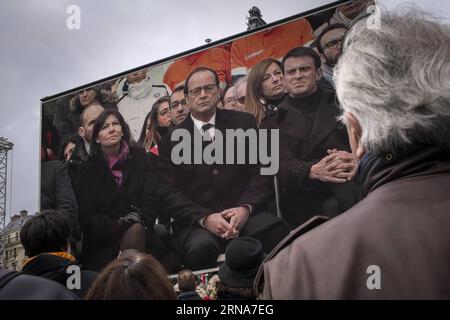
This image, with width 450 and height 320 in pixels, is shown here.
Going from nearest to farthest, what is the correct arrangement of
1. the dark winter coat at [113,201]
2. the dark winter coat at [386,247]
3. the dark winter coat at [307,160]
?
the dark winter coat at [386,247], the dark winter coat at [307,160], the dark winter coat at [113,201]

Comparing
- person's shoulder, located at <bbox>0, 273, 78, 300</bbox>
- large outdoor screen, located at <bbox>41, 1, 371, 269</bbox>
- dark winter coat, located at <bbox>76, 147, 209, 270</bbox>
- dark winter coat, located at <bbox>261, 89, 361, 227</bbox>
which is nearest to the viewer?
person's shoulder, located at <bbox>0, 273, 78, 300</bbox>

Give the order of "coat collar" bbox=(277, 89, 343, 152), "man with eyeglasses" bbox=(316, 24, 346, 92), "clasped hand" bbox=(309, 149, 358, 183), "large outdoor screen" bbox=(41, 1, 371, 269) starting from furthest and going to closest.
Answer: "large outdoor screen" bbox=(41, 1, 371, 269) < "man with eyeglasses" bbox=(316, 24, 346, 92) < "coat collar" bbox=(277, 89, 343, 152) < "clasped hand" bbox=(309, 149, 358, 183)

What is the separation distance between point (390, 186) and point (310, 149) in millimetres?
5852

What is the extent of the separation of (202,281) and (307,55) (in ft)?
11.5

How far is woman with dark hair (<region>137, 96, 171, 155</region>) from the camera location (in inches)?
337

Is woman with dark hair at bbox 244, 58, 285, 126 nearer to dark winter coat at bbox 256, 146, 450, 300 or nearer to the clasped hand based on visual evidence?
the clasped hand

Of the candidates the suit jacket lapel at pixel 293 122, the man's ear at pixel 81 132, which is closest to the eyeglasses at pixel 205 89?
the suit jacket lapel at pixel 293 122

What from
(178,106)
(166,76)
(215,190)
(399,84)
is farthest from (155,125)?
(399,84)

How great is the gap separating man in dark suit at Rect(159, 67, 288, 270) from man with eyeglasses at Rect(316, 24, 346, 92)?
121cm

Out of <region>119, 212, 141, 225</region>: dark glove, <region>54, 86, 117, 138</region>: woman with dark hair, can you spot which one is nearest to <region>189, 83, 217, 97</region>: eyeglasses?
<region>54, 86, 117, 138</region>: woman with dark hair

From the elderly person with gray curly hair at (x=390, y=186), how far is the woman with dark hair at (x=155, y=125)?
723 centimetres

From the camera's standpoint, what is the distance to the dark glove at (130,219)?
27.3 feet

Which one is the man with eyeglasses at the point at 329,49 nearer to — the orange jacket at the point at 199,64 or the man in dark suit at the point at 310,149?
the man in dark suit at the point at 310,149

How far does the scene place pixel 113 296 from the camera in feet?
5.94
